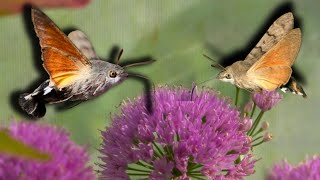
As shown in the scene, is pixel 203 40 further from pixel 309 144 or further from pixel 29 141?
pixel 29 141

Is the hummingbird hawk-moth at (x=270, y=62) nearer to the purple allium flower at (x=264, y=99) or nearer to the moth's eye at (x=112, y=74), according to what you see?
the purple allium flower at (x=264, y=99)

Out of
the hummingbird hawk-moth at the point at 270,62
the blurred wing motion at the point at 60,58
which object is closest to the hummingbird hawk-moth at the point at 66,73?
the blurred wing motion at the point at 60,58

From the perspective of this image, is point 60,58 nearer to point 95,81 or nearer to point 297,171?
point 95,81

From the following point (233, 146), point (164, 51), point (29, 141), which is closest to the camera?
point (29, 141)

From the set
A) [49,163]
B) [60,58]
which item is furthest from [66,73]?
[49,163]

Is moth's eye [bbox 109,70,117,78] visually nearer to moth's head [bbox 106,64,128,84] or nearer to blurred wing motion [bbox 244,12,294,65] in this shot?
moth's head [bbox 106,64,128,84]

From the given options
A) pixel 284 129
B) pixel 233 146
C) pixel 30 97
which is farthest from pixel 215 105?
pixel 284 129

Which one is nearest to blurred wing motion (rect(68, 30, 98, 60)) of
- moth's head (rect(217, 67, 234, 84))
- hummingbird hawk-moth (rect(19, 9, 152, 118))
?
hummingbird hawk-moth (rect(19, 9, 152, 118))
